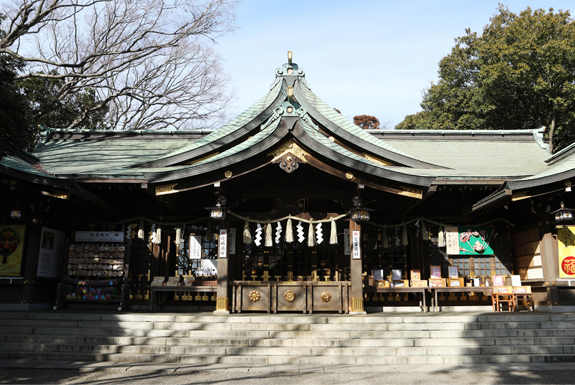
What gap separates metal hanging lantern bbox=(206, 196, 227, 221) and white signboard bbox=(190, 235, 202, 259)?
2657 mm

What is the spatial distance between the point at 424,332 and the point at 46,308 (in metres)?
11.2

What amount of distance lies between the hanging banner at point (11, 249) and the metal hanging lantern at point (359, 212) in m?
9.77

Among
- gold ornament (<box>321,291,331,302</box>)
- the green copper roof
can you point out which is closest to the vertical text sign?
the green copper roof

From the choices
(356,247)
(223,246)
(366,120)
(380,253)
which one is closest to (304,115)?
(356,247)

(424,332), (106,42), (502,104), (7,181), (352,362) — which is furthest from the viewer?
(502,104)

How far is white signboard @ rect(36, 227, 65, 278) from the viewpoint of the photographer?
43.9ft

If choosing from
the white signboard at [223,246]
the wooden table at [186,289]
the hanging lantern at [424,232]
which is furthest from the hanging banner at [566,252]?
the wooden table at [186,289]

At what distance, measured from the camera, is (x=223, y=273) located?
39.7 ft

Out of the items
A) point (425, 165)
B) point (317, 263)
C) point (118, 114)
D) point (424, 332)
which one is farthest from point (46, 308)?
point (118, 114)

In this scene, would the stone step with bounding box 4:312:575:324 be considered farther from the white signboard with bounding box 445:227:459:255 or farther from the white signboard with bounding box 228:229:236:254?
the white signboard with bounding box 445:227:459:255

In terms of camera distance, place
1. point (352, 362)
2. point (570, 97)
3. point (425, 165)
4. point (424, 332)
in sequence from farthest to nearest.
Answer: point (570, 97) < point (425, 165) < point (424, 332) < point (352, 362)

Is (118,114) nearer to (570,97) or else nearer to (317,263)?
(317,263)

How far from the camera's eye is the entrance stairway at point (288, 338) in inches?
352

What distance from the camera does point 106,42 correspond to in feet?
76.6
